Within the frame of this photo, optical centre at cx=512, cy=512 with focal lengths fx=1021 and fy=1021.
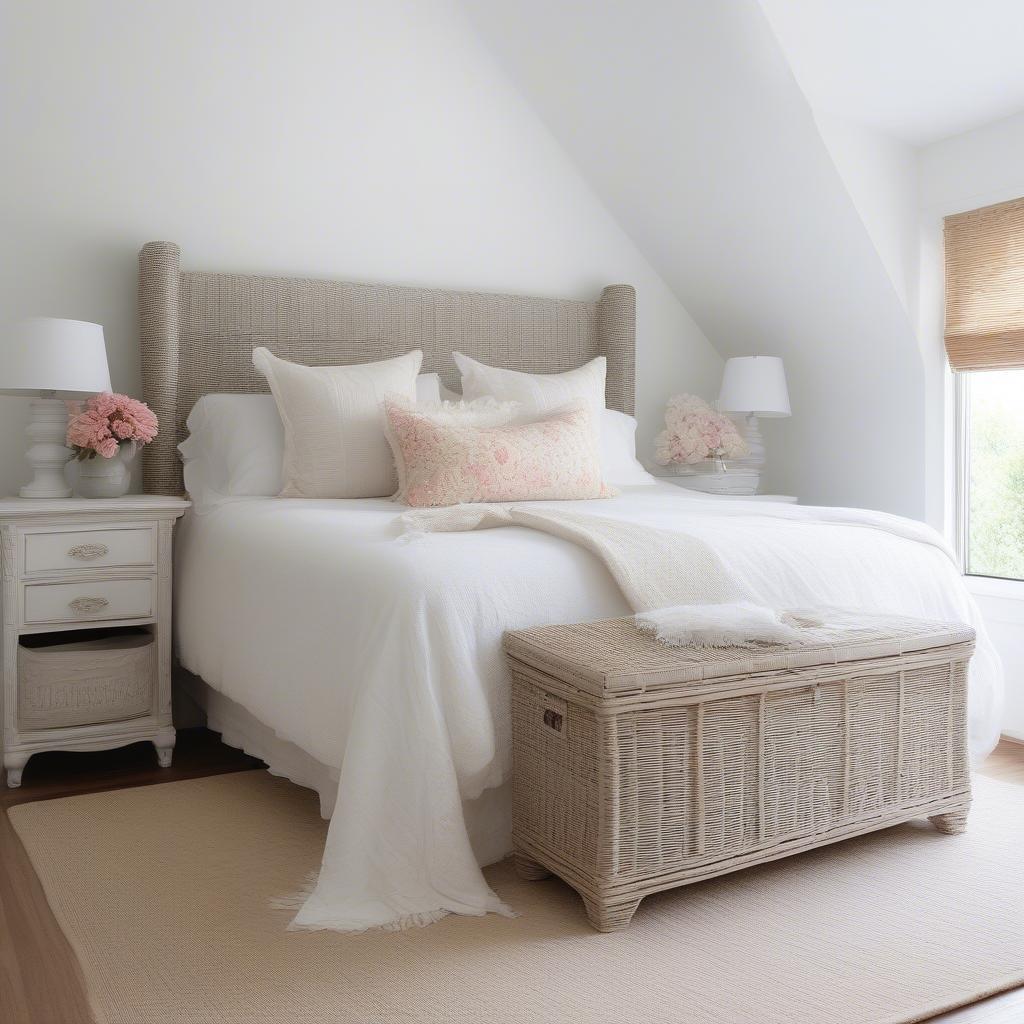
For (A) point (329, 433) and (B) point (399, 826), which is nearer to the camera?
(B) point (399, 826)

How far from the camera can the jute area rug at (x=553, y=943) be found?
160cm

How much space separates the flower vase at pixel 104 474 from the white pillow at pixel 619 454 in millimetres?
1597

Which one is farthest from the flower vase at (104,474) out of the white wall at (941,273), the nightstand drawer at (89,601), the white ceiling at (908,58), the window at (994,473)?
the window at (994,473)

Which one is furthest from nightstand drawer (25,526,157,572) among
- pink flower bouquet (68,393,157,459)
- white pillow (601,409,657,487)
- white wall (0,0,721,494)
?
white pillow (601,409,657,487)

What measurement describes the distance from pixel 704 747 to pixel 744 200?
2594mm

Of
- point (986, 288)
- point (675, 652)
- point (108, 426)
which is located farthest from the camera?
point (986, 288)

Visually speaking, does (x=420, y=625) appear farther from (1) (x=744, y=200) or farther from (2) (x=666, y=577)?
(1) (x=744, y=200)

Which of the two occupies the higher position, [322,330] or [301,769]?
[322,330]

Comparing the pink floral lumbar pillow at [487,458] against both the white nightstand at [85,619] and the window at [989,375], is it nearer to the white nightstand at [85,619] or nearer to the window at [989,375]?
the white nightstand at [85,619]

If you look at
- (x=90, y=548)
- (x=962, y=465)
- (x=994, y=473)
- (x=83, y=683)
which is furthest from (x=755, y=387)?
(x=83, y=683)

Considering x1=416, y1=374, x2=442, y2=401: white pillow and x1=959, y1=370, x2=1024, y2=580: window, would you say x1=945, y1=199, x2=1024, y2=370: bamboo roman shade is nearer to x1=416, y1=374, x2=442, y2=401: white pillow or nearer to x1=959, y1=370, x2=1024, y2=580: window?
x1=959, y1=370, x2=1024, y2=580: window

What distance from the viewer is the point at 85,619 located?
284 cm

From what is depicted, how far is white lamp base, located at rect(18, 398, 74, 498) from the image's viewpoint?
117 inches

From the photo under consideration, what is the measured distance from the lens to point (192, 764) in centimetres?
300
